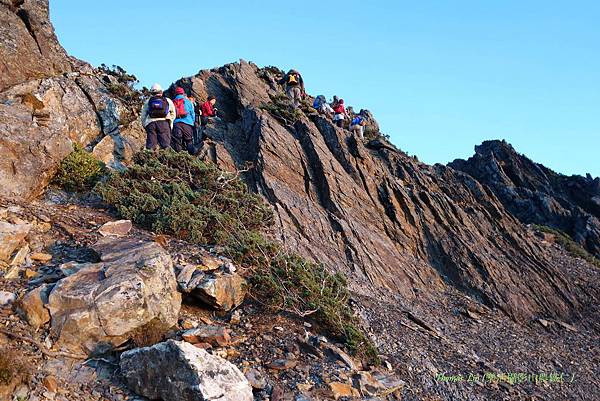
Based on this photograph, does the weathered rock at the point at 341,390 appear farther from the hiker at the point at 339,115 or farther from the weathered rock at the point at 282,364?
the hiker at the point at 339,115

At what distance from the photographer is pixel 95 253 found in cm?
773

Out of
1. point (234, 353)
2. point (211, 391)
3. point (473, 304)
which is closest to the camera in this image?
point (211, 391)

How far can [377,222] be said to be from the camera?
16.5 metres

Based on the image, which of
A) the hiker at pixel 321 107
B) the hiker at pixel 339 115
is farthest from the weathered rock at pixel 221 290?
the hiker at pixel 321 107

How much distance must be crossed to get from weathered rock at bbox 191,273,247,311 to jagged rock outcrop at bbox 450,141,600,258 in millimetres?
31333

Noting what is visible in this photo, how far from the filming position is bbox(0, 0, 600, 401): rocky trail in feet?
19.5

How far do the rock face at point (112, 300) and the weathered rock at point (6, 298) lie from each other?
1.99 ft

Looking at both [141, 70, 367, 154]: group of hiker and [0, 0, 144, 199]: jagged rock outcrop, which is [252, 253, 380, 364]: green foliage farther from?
[141, 70, 367, 154]: group of hiker

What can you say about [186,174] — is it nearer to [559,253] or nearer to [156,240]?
[156,240]

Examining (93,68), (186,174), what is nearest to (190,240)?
(186,174)

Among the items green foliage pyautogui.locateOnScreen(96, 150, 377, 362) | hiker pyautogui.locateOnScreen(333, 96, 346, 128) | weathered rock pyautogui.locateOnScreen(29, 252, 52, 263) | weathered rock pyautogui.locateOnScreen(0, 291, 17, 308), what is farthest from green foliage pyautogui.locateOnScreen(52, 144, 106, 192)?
hiker pyautogui.locateOnScreen(333, 96, 346, 128)

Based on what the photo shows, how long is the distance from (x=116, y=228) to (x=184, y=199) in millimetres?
1786

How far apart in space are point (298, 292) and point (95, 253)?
3.69 metres

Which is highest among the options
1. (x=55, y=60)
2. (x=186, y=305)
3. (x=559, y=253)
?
(x=559, y=253)
